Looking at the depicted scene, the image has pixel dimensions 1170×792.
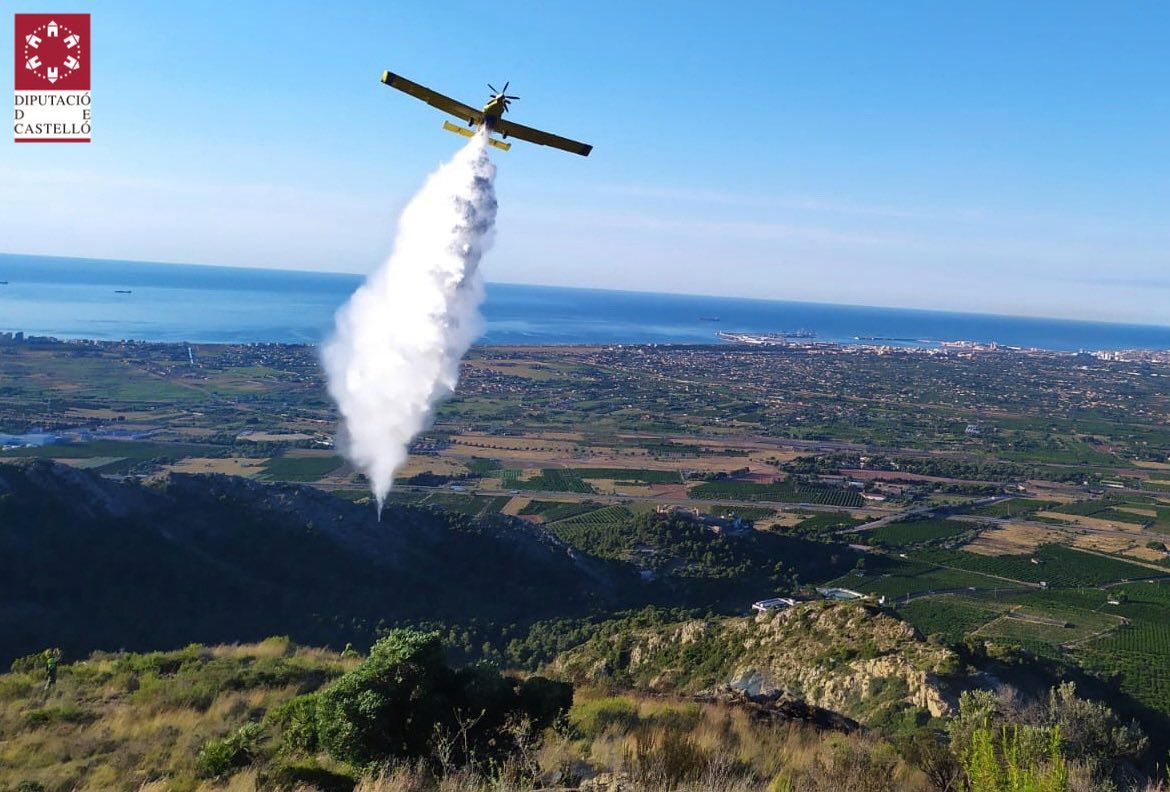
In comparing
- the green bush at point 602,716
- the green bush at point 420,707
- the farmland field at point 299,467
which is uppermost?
the green bush at point 420,707

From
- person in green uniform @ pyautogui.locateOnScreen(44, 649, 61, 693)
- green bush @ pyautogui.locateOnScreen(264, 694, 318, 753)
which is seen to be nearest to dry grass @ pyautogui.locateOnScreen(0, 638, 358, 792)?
person in green uniform @ pyautogui.locateOnScreen(44, 649, 61, 693)

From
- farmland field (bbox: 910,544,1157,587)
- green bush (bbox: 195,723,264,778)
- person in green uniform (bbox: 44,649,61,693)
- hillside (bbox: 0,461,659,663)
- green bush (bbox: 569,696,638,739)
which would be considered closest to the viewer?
green bush (bbox: 195,723,264,778)

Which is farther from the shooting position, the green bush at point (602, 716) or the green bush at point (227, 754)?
the green bush at point (602, 716)

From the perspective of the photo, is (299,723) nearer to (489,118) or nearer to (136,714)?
(136,714)

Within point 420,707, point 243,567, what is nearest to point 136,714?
point 420,707

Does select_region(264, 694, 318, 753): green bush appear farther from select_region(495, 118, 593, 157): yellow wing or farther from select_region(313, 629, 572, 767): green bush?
select_region(495, 118, 593, 157): yellow wing

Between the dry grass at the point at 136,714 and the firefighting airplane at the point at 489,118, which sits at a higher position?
the firefighting airplane at the point at 489,118

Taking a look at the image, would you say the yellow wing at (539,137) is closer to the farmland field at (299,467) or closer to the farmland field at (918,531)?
the farmland field at (918,531)

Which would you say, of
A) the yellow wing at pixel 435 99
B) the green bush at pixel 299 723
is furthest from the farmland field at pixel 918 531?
the green bush at pixel 299 723
